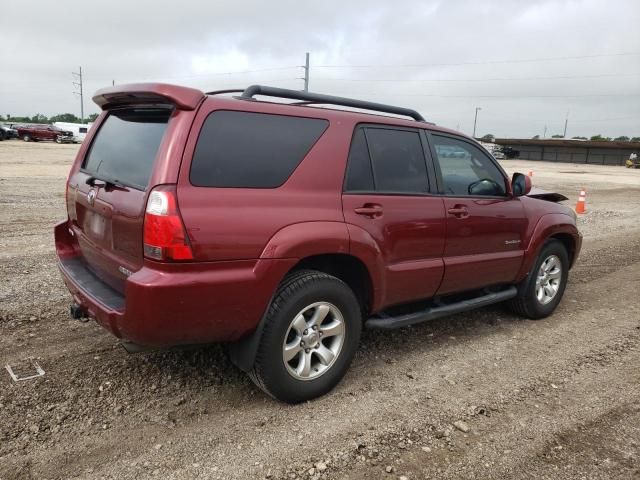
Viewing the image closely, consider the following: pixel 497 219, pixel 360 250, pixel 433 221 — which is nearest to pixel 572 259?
pixel 497 219

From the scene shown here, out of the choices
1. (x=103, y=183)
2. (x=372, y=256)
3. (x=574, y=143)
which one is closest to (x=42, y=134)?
(x=103, y=183)

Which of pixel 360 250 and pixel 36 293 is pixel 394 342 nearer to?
pixel 360 250

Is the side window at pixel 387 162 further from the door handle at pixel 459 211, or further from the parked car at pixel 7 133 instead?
the parked car at pixel 7 133

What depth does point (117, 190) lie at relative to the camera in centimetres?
302

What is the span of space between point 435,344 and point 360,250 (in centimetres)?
150

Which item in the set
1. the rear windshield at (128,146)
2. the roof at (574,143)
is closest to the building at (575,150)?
the roof at (574,143)

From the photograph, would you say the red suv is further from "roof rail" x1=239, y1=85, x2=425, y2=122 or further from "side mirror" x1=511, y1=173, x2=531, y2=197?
"side mirror" x1=511, y1=173, x2=531, y2=197

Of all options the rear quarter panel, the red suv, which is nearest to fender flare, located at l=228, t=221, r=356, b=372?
the red suv

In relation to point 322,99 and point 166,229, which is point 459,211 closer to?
point 322,99

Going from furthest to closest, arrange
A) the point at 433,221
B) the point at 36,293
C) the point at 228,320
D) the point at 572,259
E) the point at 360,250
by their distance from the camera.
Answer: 1. the point at 572,259
2. the point at 36,293
3. the point at 433,221
4. the point at 360,250
5. the point at 228,320

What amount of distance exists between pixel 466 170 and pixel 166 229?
2672 mm

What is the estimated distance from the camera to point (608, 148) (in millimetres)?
56312

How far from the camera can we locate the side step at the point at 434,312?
367cm

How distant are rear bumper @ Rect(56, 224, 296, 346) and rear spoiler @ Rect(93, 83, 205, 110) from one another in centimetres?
88
